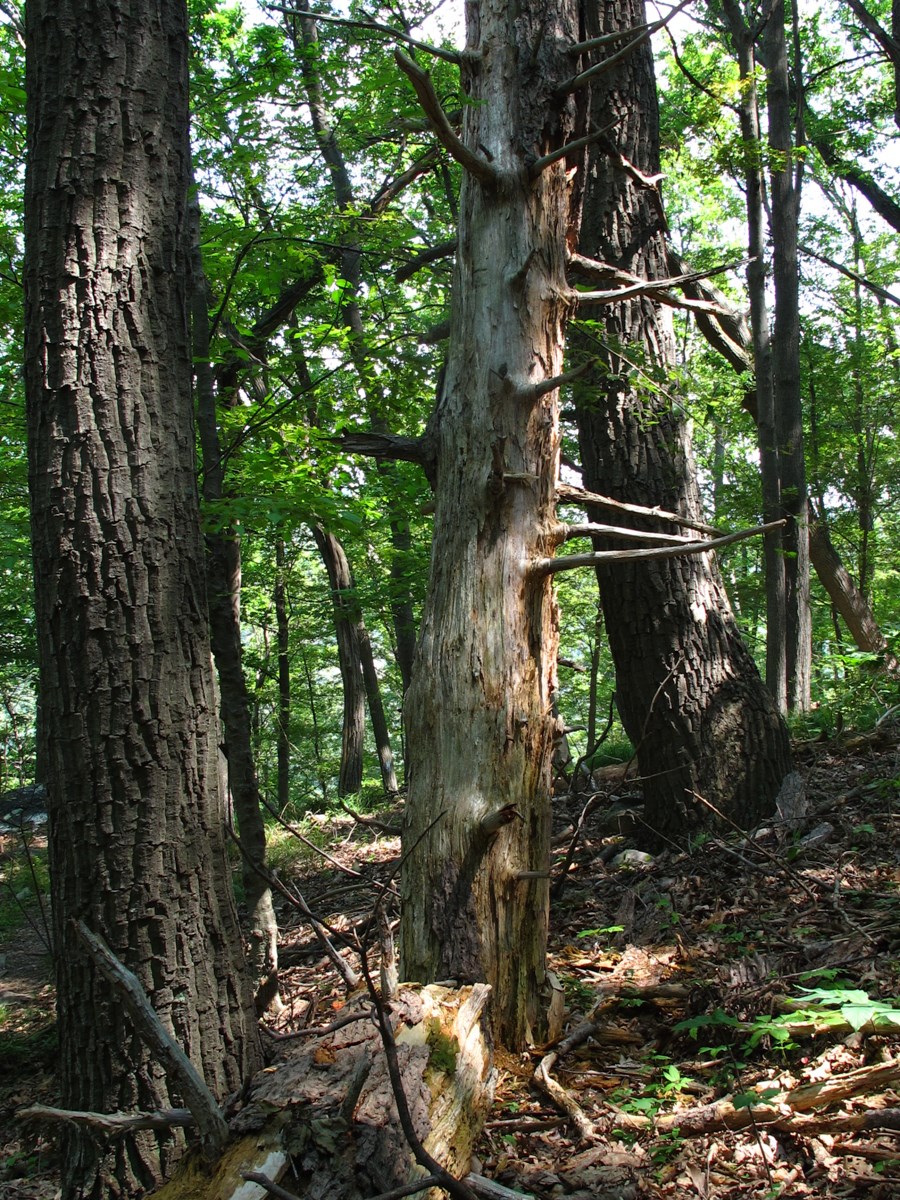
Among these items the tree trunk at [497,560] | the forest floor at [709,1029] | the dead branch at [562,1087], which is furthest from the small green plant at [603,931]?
the tree trunk at [497,560]

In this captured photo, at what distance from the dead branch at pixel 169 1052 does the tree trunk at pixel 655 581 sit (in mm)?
3542

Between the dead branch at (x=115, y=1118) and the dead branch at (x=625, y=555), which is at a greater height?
the dead branch at (x=625, y=555)

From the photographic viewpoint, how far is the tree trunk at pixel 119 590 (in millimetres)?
2414

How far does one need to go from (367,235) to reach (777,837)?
19.5 feet

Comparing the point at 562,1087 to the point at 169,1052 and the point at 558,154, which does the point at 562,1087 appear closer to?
the point at 169,1052

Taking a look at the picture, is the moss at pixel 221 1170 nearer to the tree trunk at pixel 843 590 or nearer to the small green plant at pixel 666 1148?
the small green plant at pixel 666 1148

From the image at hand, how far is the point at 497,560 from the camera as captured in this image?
11.0 ft

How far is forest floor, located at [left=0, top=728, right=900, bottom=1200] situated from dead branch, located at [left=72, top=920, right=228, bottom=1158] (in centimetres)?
61

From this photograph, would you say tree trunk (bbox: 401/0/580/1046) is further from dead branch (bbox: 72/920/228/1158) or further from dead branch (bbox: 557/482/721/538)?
dead branch (bbox: 72/920/228/1158)

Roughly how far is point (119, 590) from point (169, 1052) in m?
1.32

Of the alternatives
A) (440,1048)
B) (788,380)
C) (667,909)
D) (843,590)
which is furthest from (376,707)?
(440,1048)

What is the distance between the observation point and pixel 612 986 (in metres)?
3.51

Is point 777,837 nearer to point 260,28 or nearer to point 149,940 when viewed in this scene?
point 149,940

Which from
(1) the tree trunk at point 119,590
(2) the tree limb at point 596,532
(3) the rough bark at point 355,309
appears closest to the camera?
(1) the tree trunk at point 119,590
